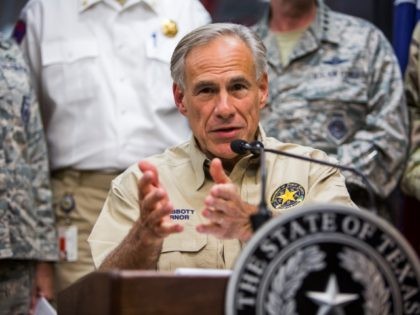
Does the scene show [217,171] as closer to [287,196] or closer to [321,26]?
[287,196]

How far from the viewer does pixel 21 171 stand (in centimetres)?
383

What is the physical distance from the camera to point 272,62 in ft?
13.8

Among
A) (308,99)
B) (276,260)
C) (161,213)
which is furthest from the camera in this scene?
(308,99)

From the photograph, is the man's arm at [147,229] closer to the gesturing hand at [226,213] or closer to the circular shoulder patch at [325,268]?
the gesturing hand at [226,213]

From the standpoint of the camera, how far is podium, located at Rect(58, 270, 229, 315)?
77.1 inches

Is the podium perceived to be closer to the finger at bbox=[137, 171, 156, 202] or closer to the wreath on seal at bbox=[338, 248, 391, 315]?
the wreath on seal at bbox=[338, 248, 391, 315]

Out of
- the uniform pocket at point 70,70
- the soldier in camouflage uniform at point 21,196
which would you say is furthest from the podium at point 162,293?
the uniform pocket at point 70,70

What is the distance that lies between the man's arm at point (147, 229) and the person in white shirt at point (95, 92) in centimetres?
139

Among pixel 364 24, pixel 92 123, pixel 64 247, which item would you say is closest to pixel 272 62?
pixel 364 24

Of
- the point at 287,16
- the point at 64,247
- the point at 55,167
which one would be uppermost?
the point at 287,16

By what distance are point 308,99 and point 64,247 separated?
1.19 metres

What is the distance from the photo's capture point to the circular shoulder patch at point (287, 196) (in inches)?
113

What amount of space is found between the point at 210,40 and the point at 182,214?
1.86 ft

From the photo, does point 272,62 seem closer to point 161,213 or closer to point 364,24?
point 364,24
